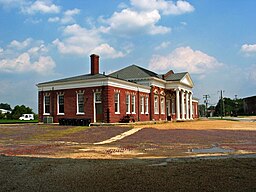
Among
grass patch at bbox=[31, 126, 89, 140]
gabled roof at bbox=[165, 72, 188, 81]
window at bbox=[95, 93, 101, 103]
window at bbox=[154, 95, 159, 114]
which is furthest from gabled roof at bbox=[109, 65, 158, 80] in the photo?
grass patch at bbox=[31, 126, 89, 140]

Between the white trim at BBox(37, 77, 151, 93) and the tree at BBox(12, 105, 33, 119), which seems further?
the tree at BBox(12, 105, 33, 119)

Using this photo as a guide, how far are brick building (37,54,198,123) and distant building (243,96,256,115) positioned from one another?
78.2 m

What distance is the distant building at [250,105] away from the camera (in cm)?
11830

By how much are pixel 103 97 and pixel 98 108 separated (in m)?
1.56

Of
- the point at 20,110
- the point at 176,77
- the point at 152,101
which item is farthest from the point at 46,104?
the point at 20,110

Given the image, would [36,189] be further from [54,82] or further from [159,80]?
[159,80]

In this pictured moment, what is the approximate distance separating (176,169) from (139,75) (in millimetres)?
38238

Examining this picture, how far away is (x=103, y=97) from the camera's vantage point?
1368 inches

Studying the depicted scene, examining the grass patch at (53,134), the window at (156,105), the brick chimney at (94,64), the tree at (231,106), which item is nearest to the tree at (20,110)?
the window at (156,105)

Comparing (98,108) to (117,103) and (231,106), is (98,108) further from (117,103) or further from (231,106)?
(231,106)

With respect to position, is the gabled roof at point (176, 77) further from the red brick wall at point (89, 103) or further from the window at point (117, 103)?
the window at point (117, 103)

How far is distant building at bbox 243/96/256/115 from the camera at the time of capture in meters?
118

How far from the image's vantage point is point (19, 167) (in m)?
9.55

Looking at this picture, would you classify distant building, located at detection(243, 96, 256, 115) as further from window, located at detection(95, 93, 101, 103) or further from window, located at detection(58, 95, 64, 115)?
window, located at detection(58, 95, 64, 115)
